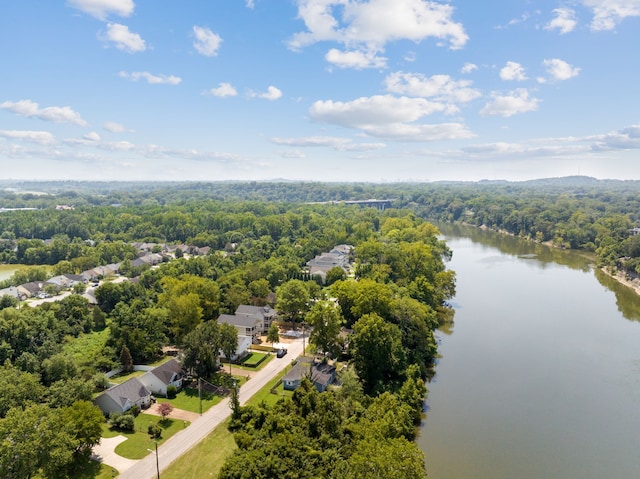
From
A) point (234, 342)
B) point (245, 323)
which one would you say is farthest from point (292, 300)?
point (234, 342)

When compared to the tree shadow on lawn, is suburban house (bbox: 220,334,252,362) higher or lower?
higher

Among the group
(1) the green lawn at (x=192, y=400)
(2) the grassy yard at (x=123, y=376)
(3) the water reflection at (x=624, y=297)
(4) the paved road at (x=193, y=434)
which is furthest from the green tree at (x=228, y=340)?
(3) the water reflection at (x=624, y=297)

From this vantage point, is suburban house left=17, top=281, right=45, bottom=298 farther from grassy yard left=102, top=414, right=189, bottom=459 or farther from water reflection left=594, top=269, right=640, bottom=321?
water reflection left=594, top=269, right=640, bottom=321

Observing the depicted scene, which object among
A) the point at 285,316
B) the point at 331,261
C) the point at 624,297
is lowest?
the point at 285,316

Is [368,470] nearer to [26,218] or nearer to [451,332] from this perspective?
[451,332]

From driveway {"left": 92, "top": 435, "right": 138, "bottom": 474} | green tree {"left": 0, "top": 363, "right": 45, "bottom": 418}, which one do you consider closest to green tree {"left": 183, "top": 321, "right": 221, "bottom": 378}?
driveway {"left": 92, "top": 435, "right": 138, "bottom": 474}

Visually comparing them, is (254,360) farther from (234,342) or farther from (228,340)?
(228,340)

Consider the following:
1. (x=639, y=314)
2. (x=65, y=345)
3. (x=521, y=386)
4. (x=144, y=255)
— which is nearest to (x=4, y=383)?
(x=65, y=345)
